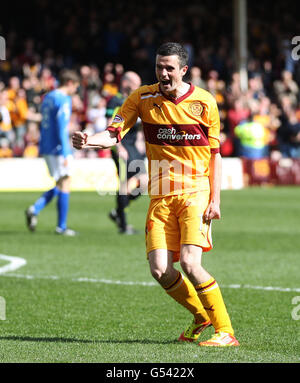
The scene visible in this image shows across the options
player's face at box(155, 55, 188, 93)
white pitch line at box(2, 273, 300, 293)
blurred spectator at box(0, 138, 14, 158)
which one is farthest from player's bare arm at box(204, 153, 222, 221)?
blurred spectator at box(0, 138, 14, 158)

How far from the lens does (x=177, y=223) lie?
640 centimetres

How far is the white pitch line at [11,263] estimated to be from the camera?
10164 mm

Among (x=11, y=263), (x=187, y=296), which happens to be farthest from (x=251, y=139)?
(x=187, y=296)

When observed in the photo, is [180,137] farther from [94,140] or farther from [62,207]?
[62,207]

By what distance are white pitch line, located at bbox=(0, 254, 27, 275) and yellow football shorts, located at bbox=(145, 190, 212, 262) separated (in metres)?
3.95

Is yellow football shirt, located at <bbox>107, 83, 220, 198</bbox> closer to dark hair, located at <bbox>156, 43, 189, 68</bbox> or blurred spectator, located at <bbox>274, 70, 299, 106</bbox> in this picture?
dark hair, located at <bbox>156, 43, 189, 68</bbox>

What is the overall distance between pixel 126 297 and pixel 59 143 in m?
5.49

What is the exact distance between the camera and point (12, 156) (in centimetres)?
2367

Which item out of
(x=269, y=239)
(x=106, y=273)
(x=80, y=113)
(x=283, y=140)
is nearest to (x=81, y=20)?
(x=80, y=113)

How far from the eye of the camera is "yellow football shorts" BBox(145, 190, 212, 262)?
20.6ft

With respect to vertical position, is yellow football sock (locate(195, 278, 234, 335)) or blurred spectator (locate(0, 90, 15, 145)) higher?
blurred spectator (locate(0, 90, 15, 145))

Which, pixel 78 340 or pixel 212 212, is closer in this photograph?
pixel 212 212

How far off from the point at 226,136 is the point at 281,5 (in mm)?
9807
